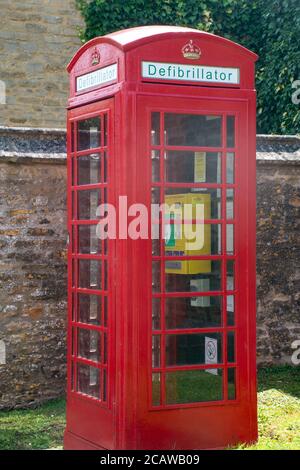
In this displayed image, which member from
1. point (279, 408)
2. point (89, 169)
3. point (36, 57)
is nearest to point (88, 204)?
point (89, 169)

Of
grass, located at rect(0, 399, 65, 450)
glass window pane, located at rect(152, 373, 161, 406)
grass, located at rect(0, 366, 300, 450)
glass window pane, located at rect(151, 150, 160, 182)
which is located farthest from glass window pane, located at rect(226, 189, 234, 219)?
grass, located at rect(0, 399, 65, 450)

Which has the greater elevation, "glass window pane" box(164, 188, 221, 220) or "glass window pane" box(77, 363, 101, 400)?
"glass window pane" box(164, 188, 221, 220)

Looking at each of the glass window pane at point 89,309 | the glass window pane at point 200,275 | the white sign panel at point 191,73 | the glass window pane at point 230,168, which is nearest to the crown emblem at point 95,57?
the white sign panel at point 191,73

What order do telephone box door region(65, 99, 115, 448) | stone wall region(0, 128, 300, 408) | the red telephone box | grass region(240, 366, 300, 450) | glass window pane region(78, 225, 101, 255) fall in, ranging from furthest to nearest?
1. stone wall region(0, 128, 300, 408)
2. grass region(240, 366, 300, 450)
3. glass window pane region(78, 225, 101, 255)
4. telephone box door region(65, 99, 115, 448)
5. the red telephone box

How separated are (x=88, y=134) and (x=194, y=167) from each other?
0.74m

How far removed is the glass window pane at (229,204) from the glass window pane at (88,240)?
A: 0.84m

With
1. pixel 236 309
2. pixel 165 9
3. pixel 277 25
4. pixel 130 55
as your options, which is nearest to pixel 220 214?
pixel 236 309

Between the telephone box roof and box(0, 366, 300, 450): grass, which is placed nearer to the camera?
the telephone box roof

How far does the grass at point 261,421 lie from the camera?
591cm

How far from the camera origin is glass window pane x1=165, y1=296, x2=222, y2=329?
5258 mm

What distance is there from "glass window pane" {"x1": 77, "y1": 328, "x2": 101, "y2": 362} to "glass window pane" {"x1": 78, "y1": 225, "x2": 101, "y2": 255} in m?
0.52

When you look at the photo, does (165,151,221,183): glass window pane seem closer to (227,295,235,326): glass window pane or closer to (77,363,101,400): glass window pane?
(227,295,235,326): glass window pane

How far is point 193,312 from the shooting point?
5.29 metres

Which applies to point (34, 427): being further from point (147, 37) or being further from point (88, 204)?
point (147, 37)
